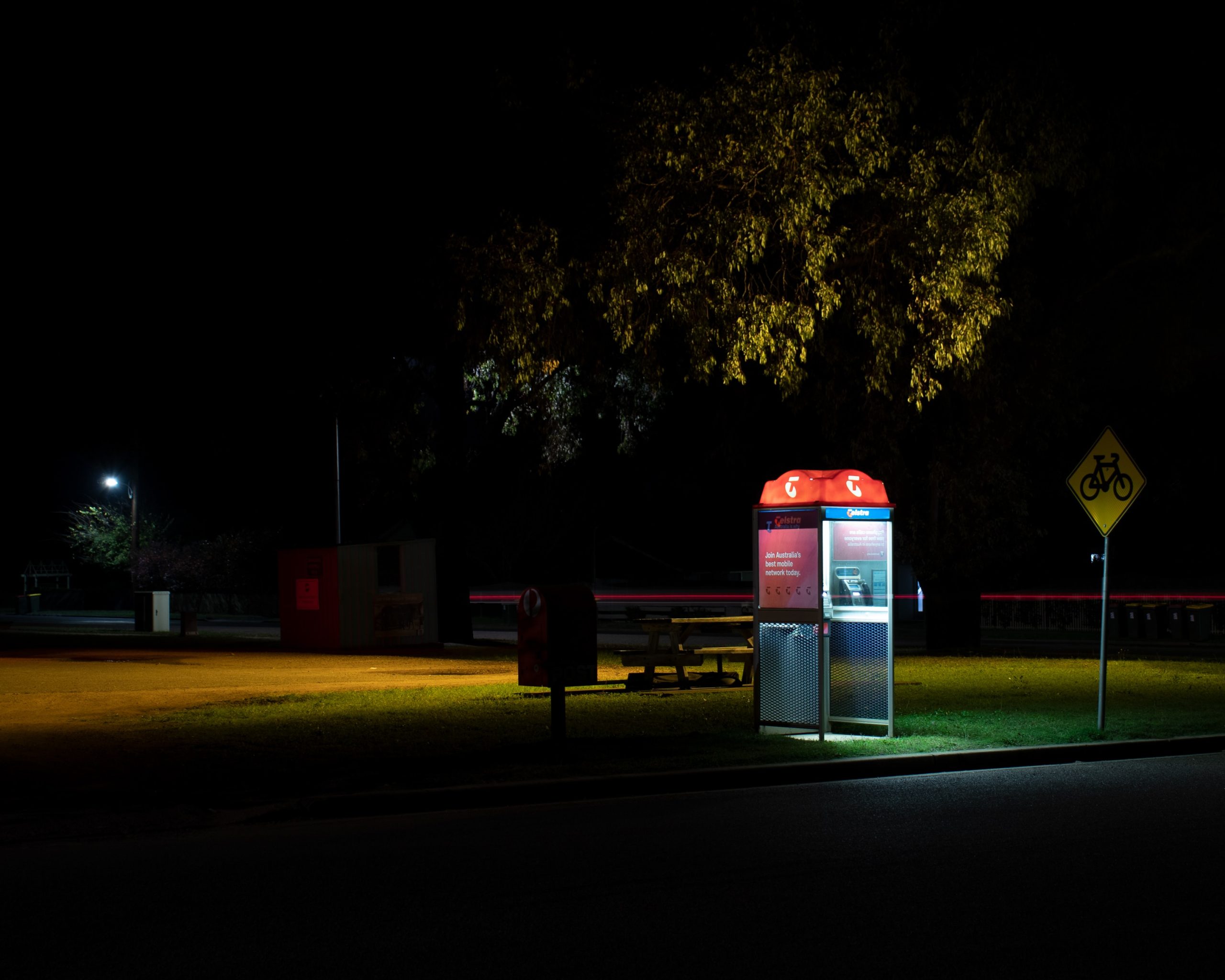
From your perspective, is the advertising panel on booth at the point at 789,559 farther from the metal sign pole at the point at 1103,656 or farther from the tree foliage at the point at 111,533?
the tree foliage at the point at 111,533

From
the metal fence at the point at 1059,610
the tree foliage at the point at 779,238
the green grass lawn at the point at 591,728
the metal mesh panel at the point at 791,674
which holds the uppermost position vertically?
the tree foliage at the point at 779,238

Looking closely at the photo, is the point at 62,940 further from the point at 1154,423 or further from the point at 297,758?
the point at 1154,423

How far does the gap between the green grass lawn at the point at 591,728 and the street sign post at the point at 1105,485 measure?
143cm

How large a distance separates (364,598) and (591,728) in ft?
53.6

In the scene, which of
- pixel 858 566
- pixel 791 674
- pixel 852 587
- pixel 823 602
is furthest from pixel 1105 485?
pixel 791 674

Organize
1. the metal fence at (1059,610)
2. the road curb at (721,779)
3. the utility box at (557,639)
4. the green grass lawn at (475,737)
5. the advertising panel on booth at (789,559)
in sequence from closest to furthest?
the road curb at (721,779), the green grass lawn at (475,737), the utility box at (557,639), the advertising panel on booth at (789,559), the metal fence at (1059,610)

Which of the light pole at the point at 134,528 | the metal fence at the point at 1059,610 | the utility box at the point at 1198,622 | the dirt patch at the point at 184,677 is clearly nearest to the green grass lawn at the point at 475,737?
the dirt patch at the point at 184,677

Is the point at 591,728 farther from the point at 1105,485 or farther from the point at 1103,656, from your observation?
the point at 1105,485

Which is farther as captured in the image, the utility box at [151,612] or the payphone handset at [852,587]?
the utility box at [151,612]

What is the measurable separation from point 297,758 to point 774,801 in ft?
13.1

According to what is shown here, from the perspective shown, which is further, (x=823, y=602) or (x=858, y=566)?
(x=858, y=566)

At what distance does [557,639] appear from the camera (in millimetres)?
12633

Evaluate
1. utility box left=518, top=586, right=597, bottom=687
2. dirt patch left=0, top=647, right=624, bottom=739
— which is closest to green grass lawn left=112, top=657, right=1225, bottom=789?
utility box left=518, top=586, right=597, bottom=687

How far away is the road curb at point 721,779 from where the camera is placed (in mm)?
10094
